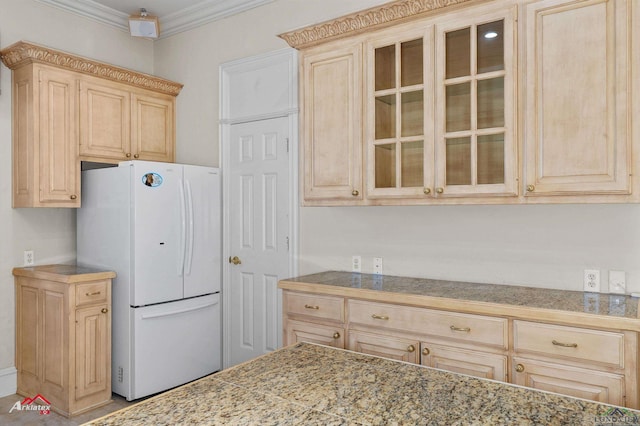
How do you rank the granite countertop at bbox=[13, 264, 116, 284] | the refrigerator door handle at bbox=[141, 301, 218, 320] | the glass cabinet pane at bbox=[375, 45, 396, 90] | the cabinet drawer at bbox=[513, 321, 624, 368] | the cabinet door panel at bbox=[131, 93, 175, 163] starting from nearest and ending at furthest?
1. the cabinet drawer at bbox=[513, 321, 624, 368]
2. the glass cabinet pane at bbox=[375, 45, 396, 90]
3. the granite countertop at bbox=[13, 264, 116, 284]
4. the refrigerator door handle at bbox=[141, 301, 218, 320]
5. the cabinet door panel at bbox=[131, 93, 175, 163]

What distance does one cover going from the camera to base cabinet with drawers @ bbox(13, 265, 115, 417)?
308 cm

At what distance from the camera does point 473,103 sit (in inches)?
93.6

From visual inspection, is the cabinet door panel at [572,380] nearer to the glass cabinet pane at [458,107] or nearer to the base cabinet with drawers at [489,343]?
the base cabinet with drawers at [489,343]

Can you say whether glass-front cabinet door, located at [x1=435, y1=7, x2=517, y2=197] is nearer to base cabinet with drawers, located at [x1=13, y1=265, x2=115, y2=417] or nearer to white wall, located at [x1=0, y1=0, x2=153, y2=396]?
base cabinet with drawers, located at [x1=13, y1=265, x2=115, y2=417]

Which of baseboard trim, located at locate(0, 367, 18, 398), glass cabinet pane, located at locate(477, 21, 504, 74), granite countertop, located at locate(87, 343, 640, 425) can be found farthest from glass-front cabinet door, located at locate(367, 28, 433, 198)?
baseboard trim, located at locate(0, 367, 18, 398)

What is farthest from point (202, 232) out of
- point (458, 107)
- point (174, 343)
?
point (458, 107)

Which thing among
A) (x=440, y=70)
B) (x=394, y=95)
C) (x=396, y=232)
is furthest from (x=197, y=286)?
(x=440, y=70)

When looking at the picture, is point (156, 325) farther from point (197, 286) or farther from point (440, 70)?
point (440, 70)

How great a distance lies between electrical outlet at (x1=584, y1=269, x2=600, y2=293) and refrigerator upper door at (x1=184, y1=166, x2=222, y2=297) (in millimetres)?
2744

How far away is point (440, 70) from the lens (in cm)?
246

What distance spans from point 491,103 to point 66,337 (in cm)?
308

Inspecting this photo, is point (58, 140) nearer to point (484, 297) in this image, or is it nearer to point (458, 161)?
point (458, 161)

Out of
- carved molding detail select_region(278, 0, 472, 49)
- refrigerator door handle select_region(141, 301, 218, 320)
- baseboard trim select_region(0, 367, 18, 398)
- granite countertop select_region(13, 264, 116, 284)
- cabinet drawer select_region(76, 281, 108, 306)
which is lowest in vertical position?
baseboard trim select_region(0, 367, 18, 398)

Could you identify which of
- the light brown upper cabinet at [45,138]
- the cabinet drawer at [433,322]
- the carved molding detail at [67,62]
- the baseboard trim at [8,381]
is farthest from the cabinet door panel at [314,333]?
the carved molding detail at [67,62]
